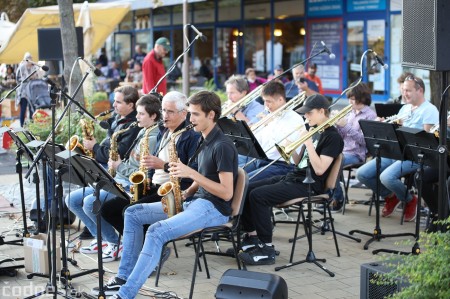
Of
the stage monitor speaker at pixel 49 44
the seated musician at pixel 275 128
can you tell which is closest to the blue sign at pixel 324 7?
the stage monitor speaker at pixel 49 44

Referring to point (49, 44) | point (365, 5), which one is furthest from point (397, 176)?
point (365, 5)

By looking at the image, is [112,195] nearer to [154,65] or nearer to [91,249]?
[91,249]

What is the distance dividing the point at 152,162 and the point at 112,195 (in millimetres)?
987

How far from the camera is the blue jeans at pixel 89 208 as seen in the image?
22.9ft

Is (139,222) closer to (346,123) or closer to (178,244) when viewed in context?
(178,244)

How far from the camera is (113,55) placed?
29016 millimetres

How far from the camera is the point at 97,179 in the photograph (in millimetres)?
5773

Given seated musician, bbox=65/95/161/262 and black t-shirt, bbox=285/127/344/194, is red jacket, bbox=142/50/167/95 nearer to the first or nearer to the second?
seated musician, bbox=65/95/161/262

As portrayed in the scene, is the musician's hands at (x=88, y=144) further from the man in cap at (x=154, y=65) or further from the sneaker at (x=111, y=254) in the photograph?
Result: the man in cap at (x=154, y=65)

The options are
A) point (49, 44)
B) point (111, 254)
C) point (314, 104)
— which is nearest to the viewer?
point (314, 104)

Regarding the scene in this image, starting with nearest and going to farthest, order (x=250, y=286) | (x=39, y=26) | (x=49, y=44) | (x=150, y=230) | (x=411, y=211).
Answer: (x=250, y=286) → (x=150, y=230) → (x=411, y=211) → (x=49, y=44) → (x=39, y=26)

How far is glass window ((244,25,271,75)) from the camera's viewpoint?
890 inches

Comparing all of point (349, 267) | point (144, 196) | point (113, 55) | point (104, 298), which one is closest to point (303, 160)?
point (349, 267)

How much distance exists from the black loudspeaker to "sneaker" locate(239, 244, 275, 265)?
176 centimetres
